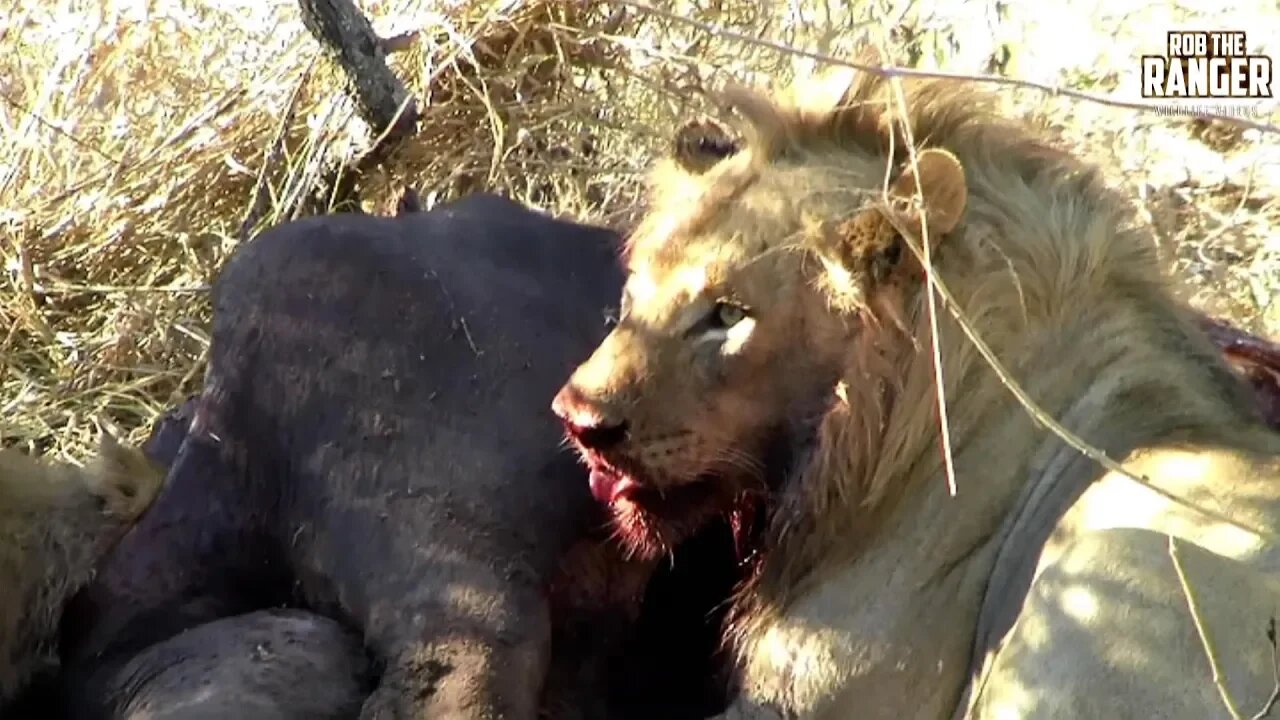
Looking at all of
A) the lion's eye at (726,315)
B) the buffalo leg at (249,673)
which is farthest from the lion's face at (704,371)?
the buffalo leg at (249,673)

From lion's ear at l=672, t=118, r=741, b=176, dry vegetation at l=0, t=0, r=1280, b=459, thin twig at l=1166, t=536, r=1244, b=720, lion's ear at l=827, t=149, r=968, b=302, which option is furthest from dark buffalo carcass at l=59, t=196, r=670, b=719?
dry vegetation at l=0, t=0, r=1280, b=459

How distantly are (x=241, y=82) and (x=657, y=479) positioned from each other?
253 centimetres

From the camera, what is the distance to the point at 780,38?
449 centimetres

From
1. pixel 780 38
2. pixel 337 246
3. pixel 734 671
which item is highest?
pixel 337 246

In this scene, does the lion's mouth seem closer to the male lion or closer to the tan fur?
the male lion

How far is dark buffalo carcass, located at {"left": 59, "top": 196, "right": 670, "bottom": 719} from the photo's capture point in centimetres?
281

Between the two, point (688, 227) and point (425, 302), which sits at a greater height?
point (688, 227)

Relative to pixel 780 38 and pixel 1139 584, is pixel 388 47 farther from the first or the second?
pixel 1139 584

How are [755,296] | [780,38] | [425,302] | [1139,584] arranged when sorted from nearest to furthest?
1. [1139,584]
2. [755,296]
3. [425,302]
4. [780,38]

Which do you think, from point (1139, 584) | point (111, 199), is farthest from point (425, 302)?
point (111, 199)

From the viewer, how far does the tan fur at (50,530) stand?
298cm

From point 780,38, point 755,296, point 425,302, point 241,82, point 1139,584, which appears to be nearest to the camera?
point 1139,584

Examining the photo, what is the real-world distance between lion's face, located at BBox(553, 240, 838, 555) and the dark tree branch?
76.0 inches

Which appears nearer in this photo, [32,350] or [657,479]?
[657,479]
